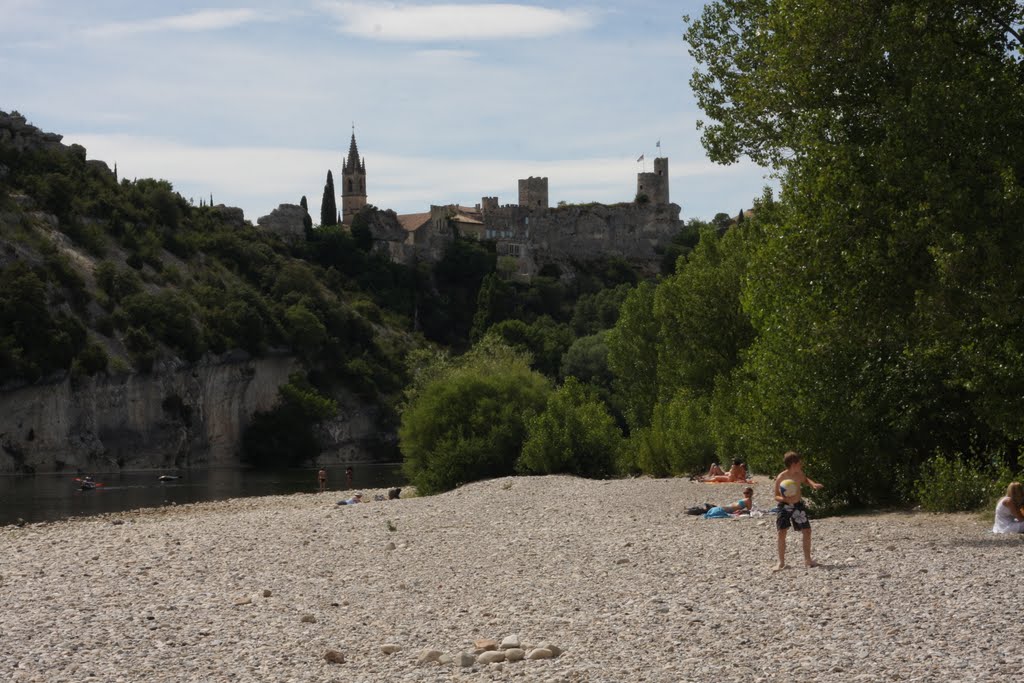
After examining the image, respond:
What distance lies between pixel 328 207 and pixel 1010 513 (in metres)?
109

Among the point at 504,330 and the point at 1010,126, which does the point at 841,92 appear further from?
the point at 504,330

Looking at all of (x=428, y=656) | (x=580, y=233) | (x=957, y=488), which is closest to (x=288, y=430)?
(x=580, y=233)

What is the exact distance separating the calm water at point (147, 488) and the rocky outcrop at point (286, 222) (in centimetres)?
4016

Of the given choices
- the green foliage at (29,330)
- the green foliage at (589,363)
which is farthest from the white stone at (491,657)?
the green foliage at (589,363)

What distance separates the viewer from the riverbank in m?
11.2

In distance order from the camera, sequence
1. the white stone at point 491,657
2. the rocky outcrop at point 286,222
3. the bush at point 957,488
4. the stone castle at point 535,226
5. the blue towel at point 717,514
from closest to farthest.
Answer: the white stone at point 491,657, the bush at point 957,488, the blue towel at point 717,514, the rocky outcrop at point 286,222, the stone castle at point 535,226

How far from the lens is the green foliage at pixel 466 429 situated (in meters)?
41.3

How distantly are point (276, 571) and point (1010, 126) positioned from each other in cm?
1315

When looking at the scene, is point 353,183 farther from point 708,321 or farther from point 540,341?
point 708,321

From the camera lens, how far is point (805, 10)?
65.7ft

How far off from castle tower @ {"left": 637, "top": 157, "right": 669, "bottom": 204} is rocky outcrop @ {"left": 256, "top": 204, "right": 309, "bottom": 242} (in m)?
53.9

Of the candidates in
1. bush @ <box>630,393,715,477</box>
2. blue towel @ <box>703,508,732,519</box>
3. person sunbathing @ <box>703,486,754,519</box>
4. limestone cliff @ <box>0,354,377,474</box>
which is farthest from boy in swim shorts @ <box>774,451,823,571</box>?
limestone cliff @ <box>0,354,377,474</box>

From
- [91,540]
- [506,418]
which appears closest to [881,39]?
[91,540]

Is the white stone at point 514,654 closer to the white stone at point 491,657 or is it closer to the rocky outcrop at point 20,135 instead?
the white stone at point 491,657
